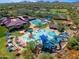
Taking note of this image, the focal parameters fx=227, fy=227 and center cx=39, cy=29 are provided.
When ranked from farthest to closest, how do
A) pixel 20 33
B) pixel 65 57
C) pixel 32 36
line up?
pixel 20 33, pixel 32 36, pixel 65 57

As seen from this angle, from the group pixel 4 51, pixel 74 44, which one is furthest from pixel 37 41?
pixel 74 44

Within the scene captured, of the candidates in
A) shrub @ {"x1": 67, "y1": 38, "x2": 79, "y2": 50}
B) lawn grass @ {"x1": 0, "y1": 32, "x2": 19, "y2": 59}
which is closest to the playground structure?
lawn grass @ {"x1": 0, "y1": 32, "x2": 19, "y2": 59}

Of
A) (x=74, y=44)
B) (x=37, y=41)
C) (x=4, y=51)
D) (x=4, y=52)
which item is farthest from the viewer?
(x=37, y=41)

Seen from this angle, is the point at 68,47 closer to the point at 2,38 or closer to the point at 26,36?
the point at 26,36

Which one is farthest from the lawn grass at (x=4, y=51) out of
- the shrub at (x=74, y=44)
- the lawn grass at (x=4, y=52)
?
the shrub at (x=74, y=44)

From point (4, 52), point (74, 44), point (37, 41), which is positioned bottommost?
point (4, 52)

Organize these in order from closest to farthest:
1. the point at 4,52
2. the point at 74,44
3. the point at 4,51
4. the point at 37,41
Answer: the point at 4,52, the point at 74,44, the point at 4,51, the point at 37,41

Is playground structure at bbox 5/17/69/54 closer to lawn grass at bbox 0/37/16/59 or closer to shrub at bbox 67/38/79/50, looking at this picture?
lawn grass at bbox 0/37/16/59

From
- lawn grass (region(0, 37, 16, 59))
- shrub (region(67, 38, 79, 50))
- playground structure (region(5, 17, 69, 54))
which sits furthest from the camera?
playground structure (region(5, 17, 69, 54))

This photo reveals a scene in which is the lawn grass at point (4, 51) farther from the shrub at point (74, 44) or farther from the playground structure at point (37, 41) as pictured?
the shrub at point (74, 44)

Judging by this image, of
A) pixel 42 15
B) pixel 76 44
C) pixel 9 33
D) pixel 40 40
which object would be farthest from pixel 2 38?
pixel 42 15

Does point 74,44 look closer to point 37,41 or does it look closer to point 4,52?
point 37,41
